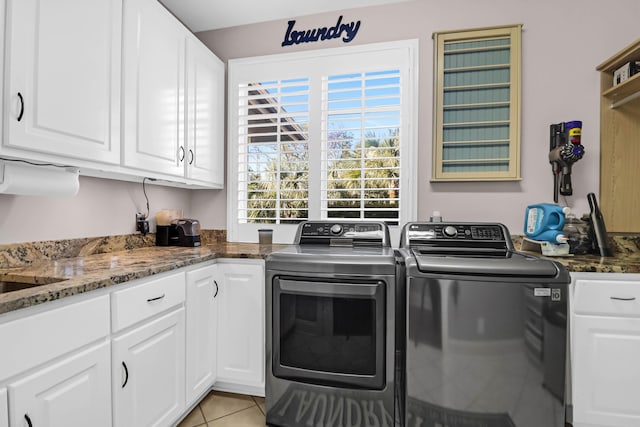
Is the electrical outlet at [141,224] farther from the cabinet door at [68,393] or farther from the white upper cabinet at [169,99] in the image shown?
the cabinet door at [68,393]

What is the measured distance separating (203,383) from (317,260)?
1009 mm

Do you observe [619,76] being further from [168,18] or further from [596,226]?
[168,18]

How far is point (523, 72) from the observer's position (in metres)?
2.14

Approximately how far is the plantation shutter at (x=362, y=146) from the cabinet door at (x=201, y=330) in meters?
0.99

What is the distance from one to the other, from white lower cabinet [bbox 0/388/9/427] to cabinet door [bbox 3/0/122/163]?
0.81m

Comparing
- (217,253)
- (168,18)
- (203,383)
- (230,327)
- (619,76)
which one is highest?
(168,18)

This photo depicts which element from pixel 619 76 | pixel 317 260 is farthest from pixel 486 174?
pixel 317 260

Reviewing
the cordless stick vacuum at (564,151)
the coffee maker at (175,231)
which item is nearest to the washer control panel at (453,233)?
the cordless stick vacuum at (564,151)

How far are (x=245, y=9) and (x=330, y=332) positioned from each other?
236 centimetres

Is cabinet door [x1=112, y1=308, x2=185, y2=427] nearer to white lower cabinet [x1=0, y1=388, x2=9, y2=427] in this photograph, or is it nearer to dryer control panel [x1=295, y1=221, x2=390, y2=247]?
white lower cabinet [x1=0, y1=388, x2=9, y2=427]

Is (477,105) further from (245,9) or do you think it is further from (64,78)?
(64,78)

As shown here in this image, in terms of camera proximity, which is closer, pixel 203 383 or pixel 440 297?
pixel 440 297

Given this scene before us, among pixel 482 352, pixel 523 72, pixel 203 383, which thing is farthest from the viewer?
pixel 523 72

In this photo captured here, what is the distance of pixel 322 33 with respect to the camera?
2.46m
